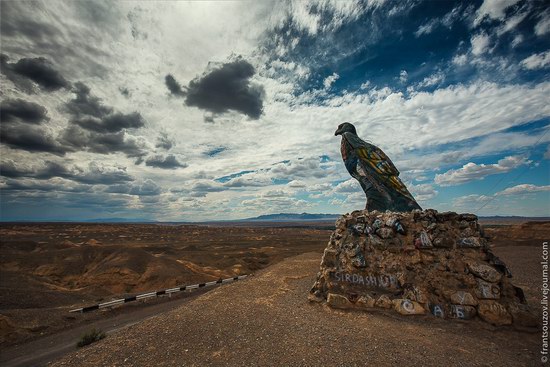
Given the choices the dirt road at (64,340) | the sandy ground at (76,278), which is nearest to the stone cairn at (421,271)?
the dirt road at (64,340)

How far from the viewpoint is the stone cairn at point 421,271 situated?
1098cm

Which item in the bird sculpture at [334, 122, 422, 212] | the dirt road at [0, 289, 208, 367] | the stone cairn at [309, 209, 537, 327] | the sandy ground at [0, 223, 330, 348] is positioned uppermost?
the bird sculpture at [334, 122, 422, 212]

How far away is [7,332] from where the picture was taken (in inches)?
574

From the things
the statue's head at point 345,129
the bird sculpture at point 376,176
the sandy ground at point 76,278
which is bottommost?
the sandy ground at point 76,278

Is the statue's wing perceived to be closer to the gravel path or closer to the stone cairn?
the stone cairn

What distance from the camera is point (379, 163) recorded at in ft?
51.4

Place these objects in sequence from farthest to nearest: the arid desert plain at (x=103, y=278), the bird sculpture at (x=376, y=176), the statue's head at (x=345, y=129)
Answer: the statue's head at (x=345, y=129)
the bird sculpture at (x=376, y=176)
the arid desert plain at (x=103, y=278)

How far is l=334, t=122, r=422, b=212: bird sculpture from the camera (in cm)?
1526

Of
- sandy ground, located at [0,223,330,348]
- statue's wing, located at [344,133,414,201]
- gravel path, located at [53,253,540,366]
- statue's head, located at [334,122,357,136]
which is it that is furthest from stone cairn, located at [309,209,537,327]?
sandy ground, located at [0,223,330,348]

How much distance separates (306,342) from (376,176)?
989cm

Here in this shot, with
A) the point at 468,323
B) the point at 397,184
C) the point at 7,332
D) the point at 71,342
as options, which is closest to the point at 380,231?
the point at 397,184

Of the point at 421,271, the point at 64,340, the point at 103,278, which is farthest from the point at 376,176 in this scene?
the point at 103,278

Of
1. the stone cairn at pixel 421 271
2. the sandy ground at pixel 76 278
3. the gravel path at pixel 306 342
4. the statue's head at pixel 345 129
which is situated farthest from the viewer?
the statue's head at pixel 345 129

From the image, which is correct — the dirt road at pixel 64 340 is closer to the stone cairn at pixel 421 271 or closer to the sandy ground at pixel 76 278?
the sandy ground at pixel 76 278
